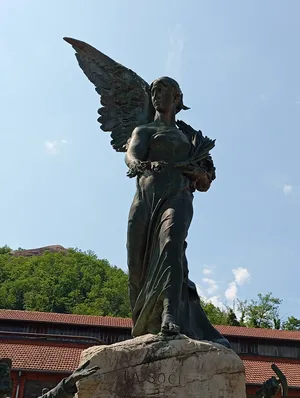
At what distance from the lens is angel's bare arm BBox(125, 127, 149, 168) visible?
214 inches

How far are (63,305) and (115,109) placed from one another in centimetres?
5530

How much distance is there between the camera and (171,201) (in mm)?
5145

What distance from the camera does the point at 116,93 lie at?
654cm

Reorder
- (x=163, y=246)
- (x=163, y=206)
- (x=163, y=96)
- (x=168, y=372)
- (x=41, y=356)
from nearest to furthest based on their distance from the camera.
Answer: (x=168, y=372) → (x=163, y=246) → (x=163, y=206) → (x=163, y=96) → (x=41, y=356)

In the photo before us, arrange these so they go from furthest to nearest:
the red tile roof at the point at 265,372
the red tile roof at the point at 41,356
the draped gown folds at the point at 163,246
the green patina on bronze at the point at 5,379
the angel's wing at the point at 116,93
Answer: the red tile roof at the point at 265,372 < the red tile roof at the point at 41,356 < the angel's wing at the point at 116,93 < the draped gown folds at the point at 163,246 < the green patina on bronze at the point at 5,379

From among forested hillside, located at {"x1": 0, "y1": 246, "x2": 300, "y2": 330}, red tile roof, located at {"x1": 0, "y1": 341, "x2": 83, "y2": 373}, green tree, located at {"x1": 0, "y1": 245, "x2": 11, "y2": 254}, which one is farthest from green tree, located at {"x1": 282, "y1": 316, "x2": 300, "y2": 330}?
green tree, located at {"x1": 0, "y1": 245, "x2": 11, "y2": 254}

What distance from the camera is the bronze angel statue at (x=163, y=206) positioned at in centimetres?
479

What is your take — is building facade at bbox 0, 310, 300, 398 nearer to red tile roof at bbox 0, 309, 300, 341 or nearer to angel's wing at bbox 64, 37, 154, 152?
red tile roof at bbox 0, 309, 300, 341

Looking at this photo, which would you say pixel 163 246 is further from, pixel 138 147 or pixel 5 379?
pixel 5 379

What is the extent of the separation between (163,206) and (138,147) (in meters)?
0.75

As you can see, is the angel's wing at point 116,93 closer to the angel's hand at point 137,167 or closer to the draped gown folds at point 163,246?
the draped gown folds at point 163,246

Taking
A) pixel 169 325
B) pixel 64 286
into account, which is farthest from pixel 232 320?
pixel 169 325

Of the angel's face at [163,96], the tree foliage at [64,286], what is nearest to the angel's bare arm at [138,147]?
the angel's face at [163,96]

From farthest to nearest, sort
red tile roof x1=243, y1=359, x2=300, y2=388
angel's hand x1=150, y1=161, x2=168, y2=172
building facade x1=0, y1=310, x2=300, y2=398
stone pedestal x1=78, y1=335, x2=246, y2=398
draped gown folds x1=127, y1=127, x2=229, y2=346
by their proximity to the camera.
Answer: red tile roof x1=243, y1=359, x2=300, y2=388
building facade x1=0, y1=310, x2=300, y2=398
angel's hand x1=150, y1=161, x2=168, y2=172
draped gown folds x1=127, y1=127, x2=229, y2=346
stone pedestal x1=78, y1=335, x2=246, y2=398
